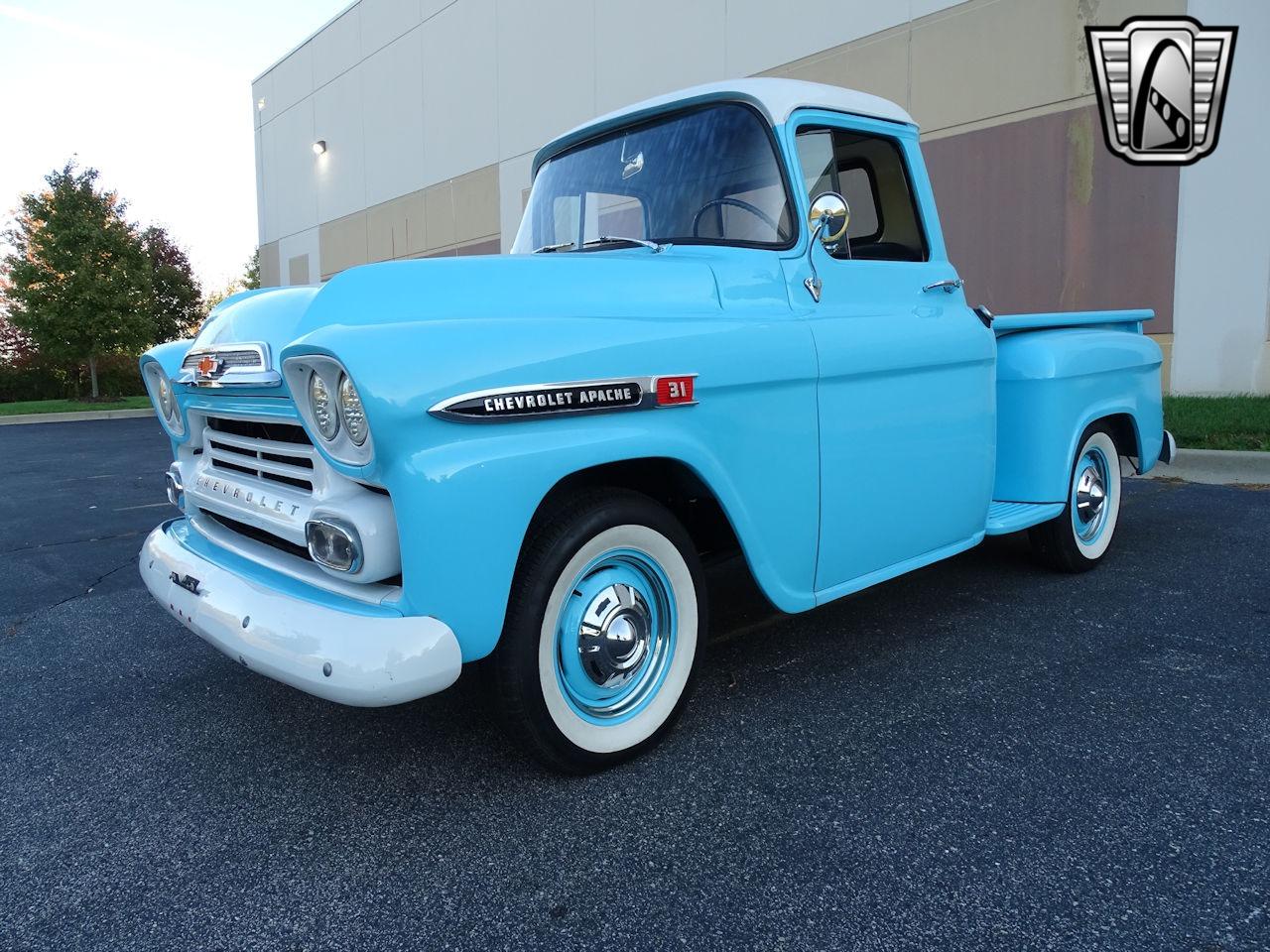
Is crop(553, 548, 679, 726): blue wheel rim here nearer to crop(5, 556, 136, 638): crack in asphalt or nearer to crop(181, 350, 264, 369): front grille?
crop(181, 350, 264, 369): front grille

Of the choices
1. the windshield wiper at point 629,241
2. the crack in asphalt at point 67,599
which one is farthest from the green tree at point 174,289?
the windshield wiper at point 629,241

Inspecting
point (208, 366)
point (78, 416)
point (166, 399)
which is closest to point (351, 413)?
point (208, 366)

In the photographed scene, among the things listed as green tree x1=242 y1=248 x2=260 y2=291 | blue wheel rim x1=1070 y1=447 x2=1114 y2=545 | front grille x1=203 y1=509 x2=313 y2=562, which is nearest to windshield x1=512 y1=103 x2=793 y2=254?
front grille x1=203 y1=509 x2=313 y2=562

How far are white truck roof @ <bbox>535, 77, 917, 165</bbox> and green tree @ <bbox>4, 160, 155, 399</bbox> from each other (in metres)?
23.5

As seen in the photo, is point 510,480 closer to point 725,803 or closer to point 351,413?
point 351,413

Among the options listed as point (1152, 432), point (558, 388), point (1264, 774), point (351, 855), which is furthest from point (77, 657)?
point (1152, 432)

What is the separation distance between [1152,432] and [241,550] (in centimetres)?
439

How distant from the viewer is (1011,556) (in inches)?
183

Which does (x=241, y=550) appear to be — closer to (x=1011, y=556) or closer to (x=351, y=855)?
(x=351, y=855)

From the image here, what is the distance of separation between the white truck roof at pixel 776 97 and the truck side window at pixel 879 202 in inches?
5.0

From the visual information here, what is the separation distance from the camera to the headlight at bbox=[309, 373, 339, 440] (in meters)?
2.03

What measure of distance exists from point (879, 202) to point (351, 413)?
2.43 m

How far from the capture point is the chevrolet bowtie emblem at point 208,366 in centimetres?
256

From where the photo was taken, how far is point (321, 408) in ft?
6.78
